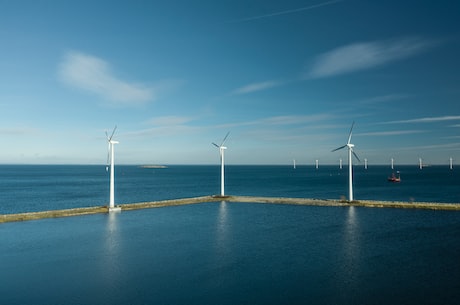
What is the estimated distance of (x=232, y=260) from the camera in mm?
41438

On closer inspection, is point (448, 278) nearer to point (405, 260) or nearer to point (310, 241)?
point (405, 260)

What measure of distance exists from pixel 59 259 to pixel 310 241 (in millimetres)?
32537

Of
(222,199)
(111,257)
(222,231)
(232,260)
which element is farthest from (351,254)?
(222,199)

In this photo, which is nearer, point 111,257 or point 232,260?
point 232,260

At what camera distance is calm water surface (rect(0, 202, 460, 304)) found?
30812mm

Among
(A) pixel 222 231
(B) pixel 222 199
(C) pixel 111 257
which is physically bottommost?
(C) pixel 111 257

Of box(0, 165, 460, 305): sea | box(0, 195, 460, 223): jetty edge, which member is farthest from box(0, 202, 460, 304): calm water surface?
box(0, 195, 460, 223): jetty edge

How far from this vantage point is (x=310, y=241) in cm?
5162

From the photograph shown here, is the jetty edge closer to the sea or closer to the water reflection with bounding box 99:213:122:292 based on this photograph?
the sea

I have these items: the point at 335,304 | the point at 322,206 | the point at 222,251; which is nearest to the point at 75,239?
the point at 222,251

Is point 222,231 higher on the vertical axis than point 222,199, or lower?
lower

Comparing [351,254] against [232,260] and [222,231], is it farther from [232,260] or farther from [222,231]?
[222,231]

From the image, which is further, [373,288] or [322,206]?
[322,206]

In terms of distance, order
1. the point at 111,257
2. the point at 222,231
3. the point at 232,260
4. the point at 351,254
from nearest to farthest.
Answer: the point at 232,260 < the point at 111,257 < the point at 351,254 < the point at 222,231
